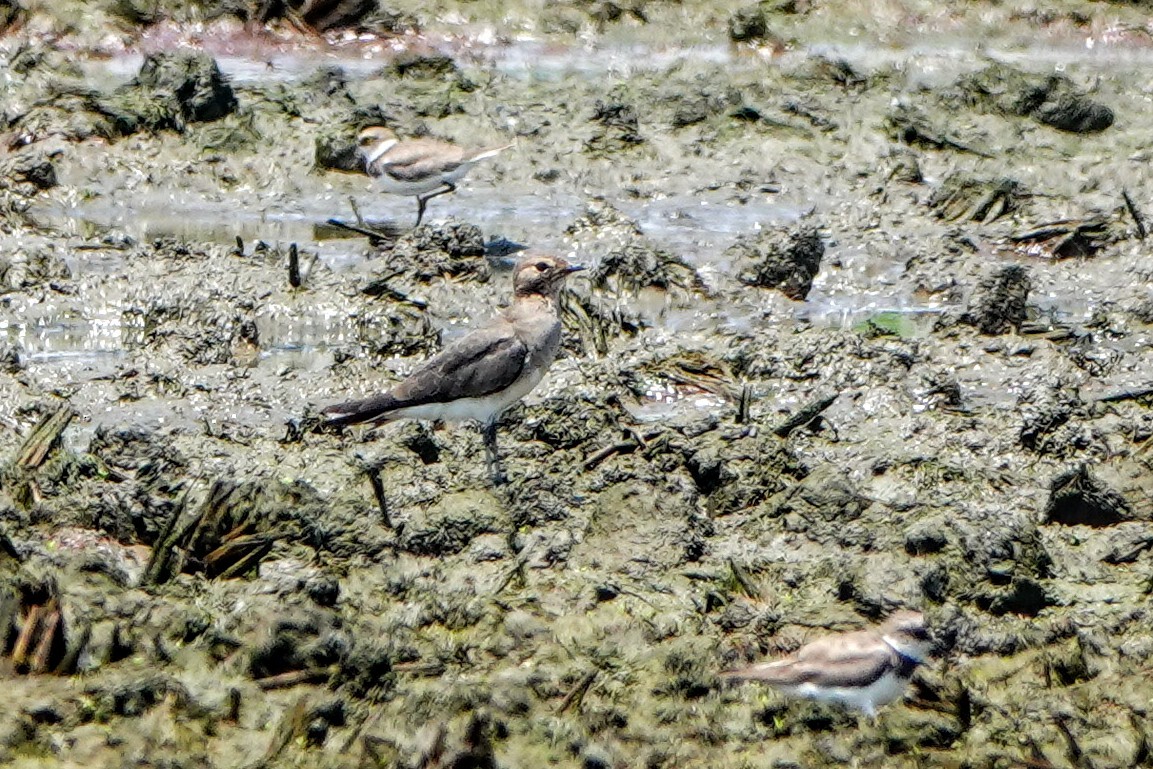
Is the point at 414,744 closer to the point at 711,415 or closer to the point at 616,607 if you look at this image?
the point at 616,607

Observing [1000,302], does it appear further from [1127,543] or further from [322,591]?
[322,591]

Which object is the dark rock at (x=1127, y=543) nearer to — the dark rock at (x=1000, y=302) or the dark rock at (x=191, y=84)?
the dark rock at (x=1000, y=302)

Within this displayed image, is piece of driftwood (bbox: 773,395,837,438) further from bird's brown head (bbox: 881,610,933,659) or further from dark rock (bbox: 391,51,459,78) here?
dark rock (bbox: 391,51,459,78)

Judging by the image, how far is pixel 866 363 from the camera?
32.9 feet

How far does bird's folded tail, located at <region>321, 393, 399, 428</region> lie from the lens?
884 centimetres

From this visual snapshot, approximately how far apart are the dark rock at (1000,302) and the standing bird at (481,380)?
251 centimetres

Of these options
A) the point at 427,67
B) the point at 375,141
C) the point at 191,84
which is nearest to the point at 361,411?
the point at 375,141

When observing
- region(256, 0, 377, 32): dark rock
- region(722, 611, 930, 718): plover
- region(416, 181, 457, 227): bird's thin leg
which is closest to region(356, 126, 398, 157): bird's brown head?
region(416, 181, 457, 227): bird's thin leg

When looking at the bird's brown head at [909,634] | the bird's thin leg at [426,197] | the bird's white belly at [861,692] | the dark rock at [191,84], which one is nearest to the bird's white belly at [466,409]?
the bird's brown head at [909,634]

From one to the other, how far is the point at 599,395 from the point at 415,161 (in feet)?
11.6

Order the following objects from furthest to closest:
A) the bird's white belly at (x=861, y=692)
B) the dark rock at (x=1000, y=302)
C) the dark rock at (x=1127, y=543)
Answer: the dark rock at (x=1000, y=302) < the dark rock at (x=1127, y=543) < the bird's white belly at (x=861, y=692)

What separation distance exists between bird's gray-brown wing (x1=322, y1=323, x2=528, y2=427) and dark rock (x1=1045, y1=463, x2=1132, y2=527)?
106 inches

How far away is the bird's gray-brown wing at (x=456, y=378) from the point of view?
8.91 metres

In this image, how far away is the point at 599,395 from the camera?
9.41 meters
